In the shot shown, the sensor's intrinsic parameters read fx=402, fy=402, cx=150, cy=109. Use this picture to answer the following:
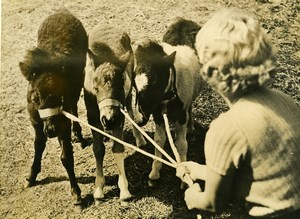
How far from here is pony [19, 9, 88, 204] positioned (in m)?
1.64

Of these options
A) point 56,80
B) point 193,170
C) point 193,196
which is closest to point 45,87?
point 56,80

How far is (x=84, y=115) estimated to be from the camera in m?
2.06

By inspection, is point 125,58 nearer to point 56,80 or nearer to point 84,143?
point 56,80

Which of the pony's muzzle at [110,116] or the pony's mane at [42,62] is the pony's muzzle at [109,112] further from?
the pony's mane at [42,62]

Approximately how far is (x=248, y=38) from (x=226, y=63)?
0.07m

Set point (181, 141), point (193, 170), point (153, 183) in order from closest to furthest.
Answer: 1. point (193, 170)
2. point (153, 183)
3. point (181, 141)

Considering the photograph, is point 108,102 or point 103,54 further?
point 103,54

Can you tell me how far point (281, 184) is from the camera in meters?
0.86

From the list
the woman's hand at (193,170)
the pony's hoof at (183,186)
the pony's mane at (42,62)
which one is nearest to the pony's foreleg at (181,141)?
the pony's hoof at (183,186)

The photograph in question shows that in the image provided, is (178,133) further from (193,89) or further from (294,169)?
(294,169)

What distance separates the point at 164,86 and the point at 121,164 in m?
0.40

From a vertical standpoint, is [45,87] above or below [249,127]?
below

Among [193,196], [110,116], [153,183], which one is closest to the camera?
[193,196]

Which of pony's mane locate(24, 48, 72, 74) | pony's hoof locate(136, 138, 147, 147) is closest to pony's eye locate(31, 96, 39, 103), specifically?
pony's mane locate(24, 48, 72, 74)
